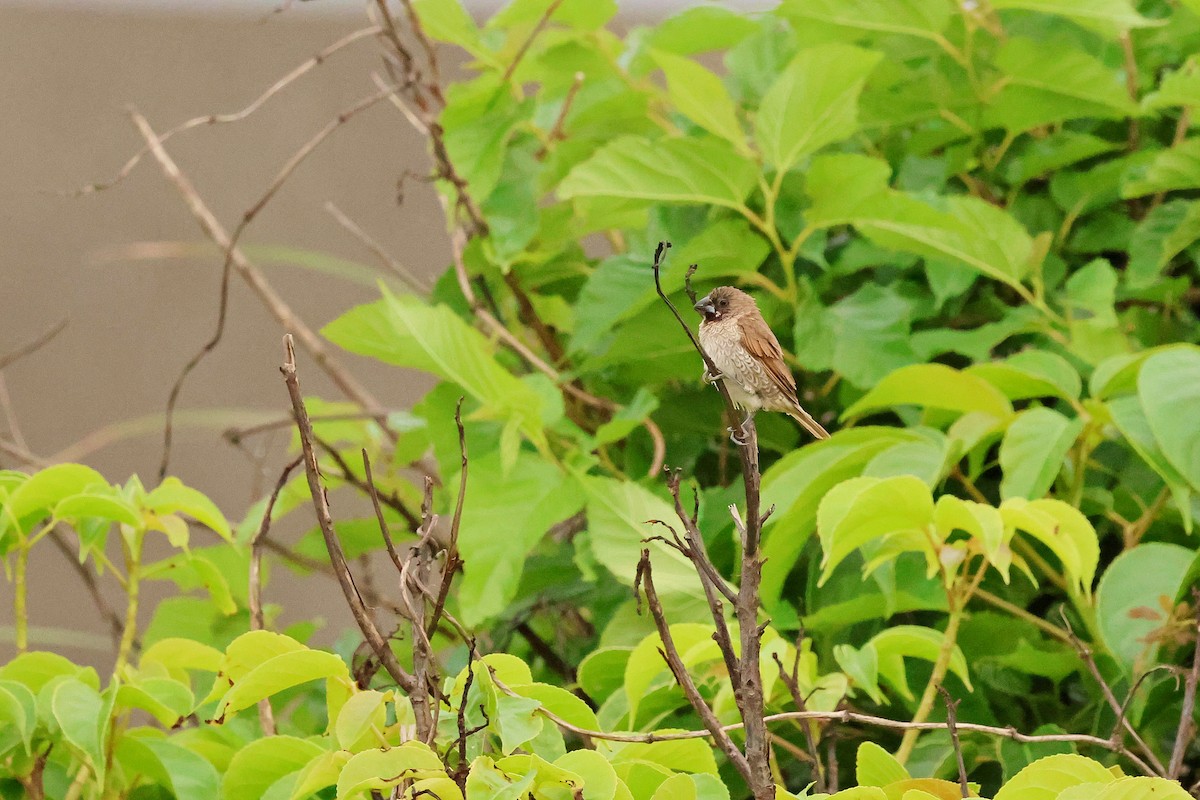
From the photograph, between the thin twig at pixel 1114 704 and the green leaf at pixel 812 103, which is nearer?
the thin twig at pixel 1114 704

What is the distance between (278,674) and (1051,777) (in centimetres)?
39

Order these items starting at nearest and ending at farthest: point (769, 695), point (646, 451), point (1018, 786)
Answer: point (1018, 786)
point (769, 695)
point (646, 451)

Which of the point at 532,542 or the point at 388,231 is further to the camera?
the point at 388,231

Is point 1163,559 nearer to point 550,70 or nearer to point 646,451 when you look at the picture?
point 646,451

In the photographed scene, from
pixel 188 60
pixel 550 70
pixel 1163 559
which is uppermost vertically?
pixel 188 60

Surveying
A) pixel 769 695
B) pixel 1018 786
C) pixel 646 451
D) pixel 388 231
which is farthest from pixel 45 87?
pixel 1018 786

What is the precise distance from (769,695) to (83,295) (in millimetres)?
1850

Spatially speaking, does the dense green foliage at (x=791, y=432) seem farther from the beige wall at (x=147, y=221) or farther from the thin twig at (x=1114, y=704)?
the beige wall at (x=147, y=221)

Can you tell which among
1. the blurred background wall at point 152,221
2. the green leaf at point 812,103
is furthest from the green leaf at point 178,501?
the blurred background wall at point 152,221

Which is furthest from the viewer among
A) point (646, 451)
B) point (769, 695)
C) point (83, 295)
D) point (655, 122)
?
point (83, 295)

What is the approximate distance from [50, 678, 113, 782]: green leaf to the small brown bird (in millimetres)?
461

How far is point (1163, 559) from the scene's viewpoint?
83 cm

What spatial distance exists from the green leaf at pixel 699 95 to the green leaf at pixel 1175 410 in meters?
0.41

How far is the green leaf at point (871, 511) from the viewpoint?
2.31 ft
